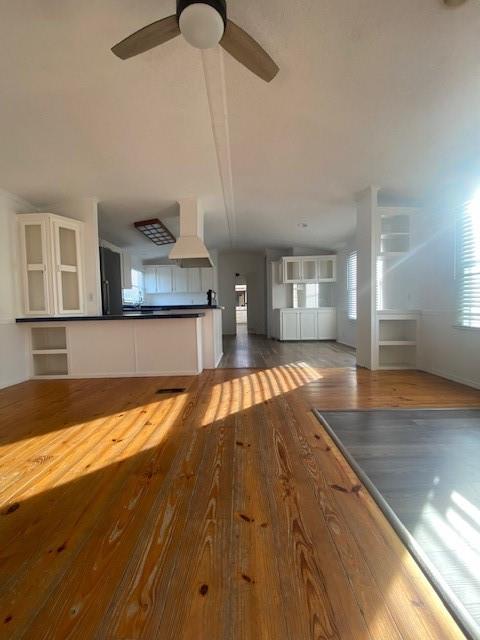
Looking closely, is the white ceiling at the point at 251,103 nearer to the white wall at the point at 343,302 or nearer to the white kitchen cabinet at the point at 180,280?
the white wall at the point at 343,302

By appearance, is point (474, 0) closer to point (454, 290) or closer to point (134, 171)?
point (454, 290)

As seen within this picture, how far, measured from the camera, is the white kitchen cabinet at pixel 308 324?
785cm

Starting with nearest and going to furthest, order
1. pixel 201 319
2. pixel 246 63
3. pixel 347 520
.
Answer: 1. pixel 347 520
2. pixel 246 63
3. pixel 201 319

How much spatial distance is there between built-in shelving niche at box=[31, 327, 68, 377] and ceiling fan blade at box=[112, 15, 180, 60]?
367cm

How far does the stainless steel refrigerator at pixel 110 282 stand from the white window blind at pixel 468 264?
526 centimetres

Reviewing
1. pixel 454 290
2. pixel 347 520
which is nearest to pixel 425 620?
pixel 347 520

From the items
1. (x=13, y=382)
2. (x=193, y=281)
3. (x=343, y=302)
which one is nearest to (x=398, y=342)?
(x=343, y=302)

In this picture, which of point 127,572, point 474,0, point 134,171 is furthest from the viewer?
point 134,171

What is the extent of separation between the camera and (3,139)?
2.86 metres

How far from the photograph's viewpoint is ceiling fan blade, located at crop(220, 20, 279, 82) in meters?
1.65

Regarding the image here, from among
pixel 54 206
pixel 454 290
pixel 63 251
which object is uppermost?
pixel 54 206

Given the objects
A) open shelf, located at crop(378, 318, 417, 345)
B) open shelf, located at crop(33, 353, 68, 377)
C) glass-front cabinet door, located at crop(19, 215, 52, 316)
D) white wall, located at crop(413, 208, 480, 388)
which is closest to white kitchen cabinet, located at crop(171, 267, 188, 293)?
open shelf, located at crop(33, 353, 68, 377)

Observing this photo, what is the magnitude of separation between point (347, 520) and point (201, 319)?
3.81 m

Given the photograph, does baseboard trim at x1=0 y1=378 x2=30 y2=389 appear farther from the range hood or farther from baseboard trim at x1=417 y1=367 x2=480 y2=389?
baseboard trim at x1=417 y1=367 x2=480 y2=389
